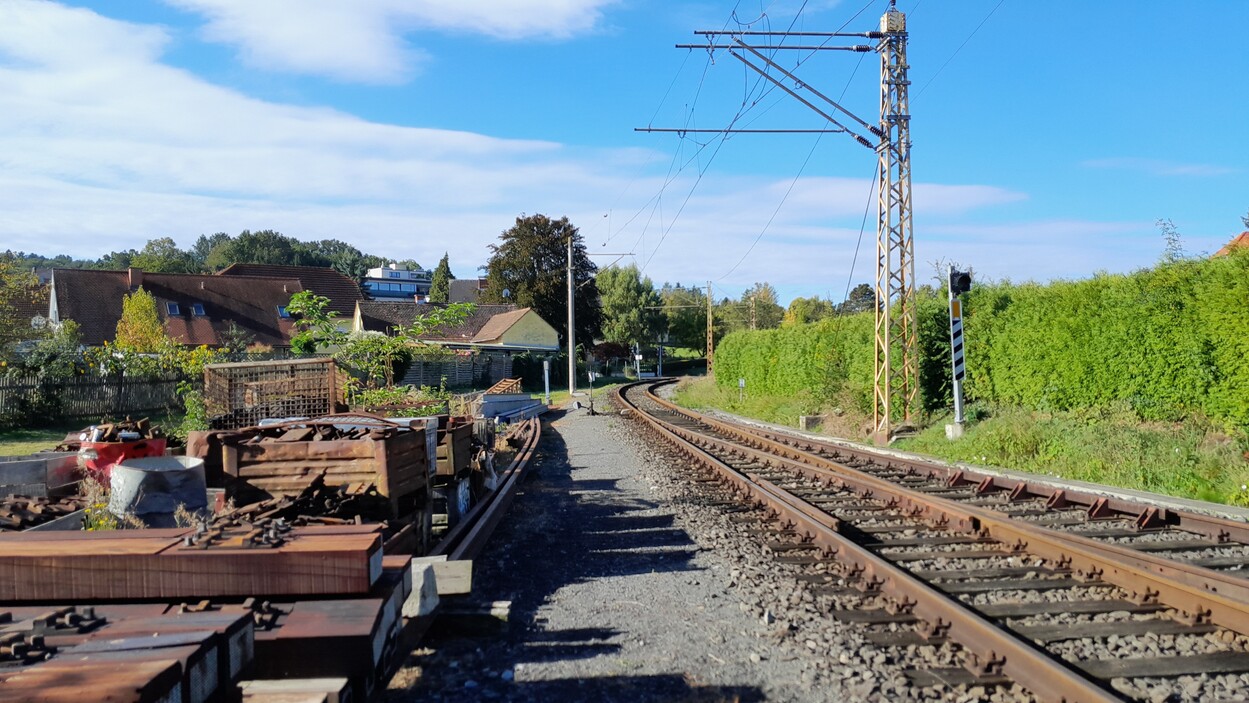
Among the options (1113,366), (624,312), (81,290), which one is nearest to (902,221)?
(1113,366)

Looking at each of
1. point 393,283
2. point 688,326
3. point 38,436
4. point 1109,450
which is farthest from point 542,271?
point 393,283

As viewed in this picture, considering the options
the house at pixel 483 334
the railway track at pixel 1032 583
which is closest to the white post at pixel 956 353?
the railway track at pixel 1032 583

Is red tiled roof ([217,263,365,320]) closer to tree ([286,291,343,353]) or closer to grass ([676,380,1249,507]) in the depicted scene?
tree ([286,291,343,353])

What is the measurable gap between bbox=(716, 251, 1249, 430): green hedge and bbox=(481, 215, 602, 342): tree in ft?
152

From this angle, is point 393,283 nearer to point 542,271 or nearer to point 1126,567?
point 542,271

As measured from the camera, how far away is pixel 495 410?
2586cm

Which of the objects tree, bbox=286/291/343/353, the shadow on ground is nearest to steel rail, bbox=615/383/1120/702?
the shadow on ground

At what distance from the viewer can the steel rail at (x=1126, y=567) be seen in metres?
5.14

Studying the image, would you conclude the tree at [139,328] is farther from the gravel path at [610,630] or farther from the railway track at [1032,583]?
the railway track at [1032,583]

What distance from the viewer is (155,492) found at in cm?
621

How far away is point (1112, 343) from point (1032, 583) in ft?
30.4

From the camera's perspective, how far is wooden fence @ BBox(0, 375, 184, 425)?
72.4ft

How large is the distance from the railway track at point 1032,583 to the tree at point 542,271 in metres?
56.3

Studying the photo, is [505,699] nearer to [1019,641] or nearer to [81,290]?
[1019,641]
